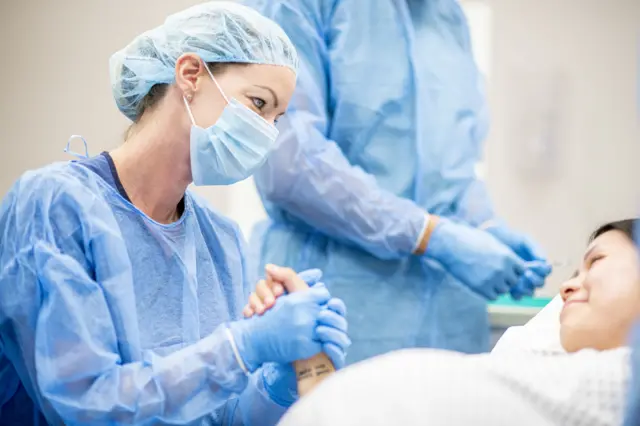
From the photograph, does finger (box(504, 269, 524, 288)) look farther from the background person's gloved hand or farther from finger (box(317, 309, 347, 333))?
finger (box(317, 309, 347, 333))

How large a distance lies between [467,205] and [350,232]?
1.25ft

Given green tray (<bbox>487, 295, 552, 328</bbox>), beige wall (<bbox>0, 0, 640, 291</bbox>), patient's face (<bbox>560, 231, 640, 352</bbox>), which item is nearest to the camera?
patient's face (<bbox>560, 231, 640, 352</bbox>)

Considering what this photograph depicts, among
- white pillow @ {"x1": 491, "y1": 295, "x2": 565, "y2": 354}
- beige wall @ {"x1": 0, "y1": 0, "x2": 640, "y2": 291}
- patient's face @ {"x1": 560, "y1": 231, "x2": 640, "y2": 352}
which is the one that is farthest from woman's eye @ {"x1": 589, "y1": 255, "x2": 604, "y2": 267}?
beige wall @ {"x1": 0, "y1": 0, "x2": 640, "y2": 291}

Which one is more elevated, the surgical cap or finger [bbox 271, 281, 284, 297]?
the surgical cap

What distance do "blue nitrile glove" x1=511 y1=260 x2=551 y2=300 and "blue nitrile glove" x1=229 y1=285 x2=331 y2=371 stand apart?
831 millimetres

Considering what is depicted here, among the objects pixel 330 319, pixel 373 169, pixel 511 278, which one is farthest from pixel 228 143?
pixel 511 278

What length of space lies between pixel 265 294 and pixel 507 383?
0.41 m

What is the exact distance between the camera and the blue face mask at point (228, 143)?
1.30m

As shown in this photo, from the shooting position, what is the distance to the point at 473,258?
5.90 feet

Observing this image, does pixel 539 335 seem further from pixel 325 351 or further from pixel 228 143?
pixel 228 143

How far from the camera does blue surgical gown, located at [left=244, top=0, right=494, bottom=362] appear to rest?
5.63 feet

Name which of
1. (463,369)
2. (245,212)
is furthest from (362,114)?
(463,369)

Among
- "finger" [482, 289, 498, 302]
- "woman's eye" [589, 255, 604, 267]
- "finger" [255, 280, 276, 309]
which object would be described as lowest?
"finger" [482, 289, 498, 302]

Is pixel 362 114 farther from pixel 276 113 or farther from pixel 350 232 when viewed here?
pixel 276 113
